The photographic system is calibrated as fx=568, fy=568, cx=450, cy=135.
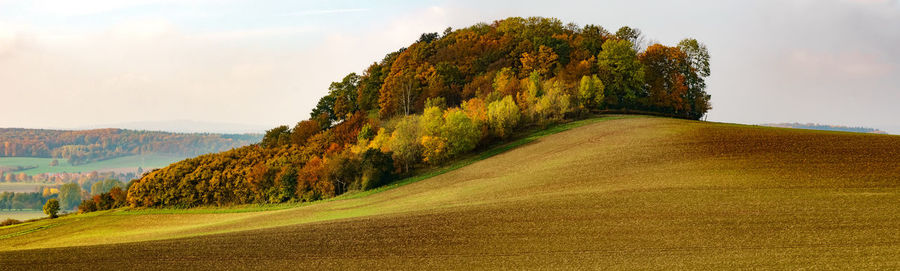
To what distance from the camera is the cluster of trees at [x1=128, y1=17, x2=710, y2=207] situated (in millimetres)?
60312

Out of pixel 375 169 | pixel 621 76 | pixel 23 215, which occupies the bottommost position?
pixel 23 215

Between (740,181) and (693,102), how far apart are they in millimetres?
57408

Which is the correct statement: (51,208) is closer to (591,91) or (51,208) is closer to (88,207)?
(88,207)

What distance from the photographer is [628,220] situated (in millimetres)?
25469

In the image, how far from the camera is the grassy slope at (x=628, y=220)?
68.2 ft

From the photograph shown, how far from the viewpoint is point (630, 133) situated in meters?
53.7

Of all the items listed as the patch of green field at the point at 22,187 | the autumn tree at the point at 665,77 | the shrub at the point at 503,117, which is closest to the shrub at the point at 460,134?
the shrub at the point at 503,117

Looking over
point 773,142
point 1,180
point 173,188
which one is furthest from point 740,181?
point 1,180

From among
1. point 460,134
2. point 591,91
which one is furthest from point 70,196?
point 591,91

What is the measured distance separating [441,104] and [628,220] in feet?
176

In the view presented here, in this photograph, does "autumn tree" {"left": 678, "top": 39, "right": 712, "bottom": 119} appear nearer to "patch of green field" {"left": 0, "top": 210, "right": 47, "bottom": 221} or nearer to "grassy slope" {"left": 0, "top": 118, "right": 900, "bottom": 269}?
"grassy slope" {"left": 0, "top": 118, "right": 900, "bottom": 269}

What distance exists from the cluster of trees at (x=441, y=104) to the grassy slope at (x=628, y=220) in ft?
52.3

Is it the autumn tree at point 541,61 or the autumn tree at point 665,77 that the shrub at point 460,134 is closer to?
the autumn tree at point 541,61

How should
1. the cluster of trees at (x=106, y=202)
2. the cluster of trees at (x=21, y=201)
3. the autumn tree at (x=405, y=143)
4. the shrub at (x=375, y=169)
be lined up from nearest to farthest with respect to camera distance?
the shrub at (x=375, y=169)
the autumn tree at (x=405, y=143)
the cluster of trees at (x=106, y=202)
the cluster of trees at (x=21, y=201)
